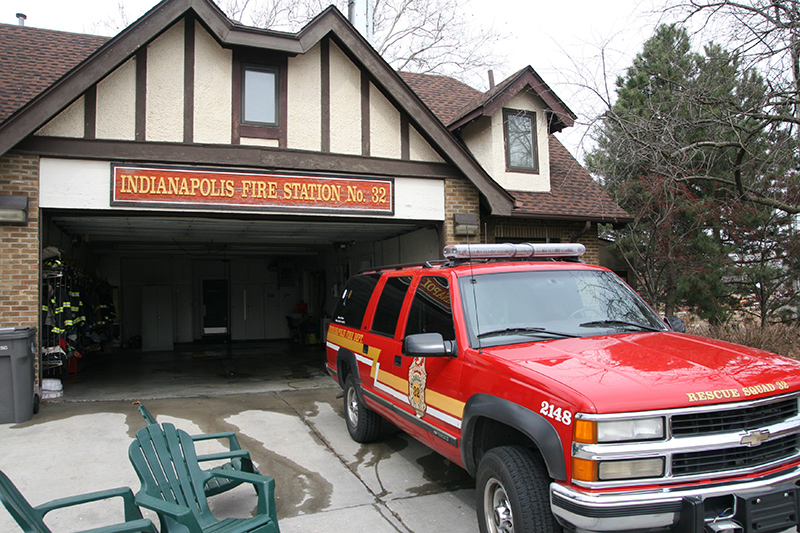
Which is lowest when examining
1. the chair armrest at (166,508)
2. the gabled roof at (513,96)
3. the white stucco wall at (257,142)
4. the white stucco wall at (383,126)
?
the chair armrest at (166,508)

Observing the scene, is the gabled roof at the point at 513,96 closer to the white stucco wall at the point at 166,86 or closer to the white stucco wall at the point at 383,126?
the white stucco wall at the point at 383,126

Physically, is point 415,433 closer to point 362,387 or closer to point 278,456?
point 362,387

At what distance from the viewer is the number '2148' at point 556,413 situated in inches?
120

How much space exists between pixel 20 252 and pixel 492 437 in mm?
7081

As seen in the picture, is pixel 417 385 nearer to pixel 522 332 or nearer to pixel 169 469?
pixel 522 332

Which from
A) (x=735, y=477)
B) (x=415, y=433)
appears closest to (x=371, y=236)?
(x=415, y=433)

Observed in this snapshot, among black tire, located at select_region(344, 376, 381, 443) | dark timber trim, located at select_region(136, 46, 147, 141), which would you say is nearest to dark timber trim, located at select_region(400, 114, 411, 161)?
dark timber trim, located at select_region(136, 46, 147, 141)

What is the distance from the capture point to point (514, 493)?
3.24 m

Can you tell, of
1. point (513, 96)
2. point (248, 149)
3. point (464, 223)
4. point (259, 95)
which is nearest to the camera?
point (248, 149)

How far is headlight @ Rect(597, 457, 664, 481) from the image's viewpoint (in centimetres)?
296

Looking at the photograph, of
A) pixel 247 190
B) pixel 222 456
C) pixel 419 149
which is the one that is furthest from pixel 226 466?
pixel 419 149

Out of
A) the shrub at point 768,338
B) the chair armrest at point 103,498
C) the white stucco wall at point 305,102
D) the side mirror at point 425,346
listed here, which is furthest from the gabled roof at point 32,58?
the shrub at point 768,338

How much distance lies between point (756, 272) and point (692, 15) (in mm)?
7212

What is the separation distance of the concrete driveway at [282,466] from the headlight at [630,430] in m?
1.79
